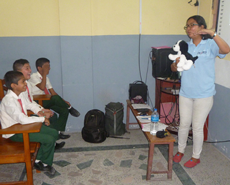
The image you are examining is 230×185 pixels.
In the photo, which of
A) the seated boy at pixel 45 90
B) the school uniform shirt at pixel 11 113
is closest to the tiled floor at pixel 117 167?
the seated boy at pixel 45 90

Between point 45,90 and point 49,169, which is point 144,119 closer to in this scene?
point 49,169

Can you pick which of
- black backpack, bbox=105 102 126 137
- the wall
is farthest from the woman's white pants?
the wall

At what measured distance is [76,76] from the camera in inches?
135

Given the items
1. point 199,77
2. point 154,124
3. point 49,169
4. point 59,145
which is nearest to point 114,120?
point 59,145

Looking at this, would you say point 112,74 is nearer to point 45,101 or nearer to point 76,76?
point 76,76

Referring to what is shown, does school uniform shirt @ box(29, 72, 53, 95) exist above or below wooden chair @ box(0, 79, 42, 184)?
above

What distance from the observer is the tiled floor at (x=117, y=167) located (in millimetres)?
2281

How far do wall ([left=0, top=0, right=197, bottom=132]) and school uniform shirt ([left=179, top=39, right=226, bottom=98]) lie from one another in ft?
4.15

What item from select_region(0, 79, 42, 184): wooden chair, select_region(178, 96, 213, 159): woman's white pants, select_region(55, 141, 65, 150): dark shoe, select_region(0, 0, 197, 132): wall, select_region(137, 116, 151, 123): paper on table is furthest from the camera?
select_region(0, 0, 197, 132): wall

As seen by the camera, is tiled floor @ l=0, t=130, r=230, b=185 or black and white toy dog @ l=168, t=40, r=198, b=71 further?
tiled floor @ l=0, t=130, r=230, b=185

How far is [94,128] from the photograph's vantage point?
3145 millimetres

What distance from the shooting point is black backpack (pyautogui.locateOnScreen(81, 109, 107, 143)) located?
3117 millimetres

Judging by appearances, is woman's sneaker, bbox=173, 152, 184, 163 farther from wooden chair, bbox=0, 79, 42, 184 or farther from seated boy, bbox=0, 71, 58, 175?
wooden chair, bbox=0, 79, 42, 184

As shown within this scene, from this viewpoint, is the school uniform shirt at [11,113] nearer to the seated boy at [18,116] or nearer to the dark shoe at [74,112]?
the seated boy at [18,116]
